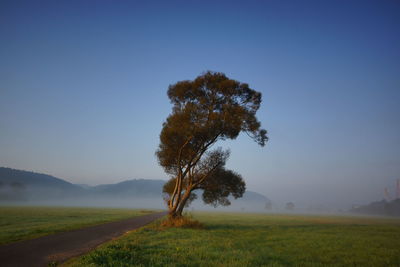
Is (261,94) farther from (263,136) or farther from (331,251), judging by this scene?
(331,251)

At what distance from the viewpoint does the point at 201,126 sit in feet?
87.5

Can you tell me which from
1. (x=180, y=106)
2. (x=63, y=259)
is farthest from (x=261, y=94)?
(x=63, y=259)

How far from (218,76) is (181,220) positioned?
1692cm

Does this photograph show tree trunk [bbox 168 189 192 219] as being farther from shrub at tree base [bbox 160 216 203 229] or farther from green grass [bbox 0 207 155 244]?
green grass [bbox 0 207 155 244]

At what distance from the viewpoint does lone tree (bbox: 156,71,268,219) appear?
26.9 m

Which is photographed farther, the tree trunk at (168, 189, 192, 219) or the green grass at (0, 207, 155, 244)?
the tree trunk at (168, 189, 192, 219)

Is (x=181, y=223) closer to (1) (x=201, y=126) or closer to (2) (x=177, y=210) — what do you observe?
(2) (x=177, y=210)

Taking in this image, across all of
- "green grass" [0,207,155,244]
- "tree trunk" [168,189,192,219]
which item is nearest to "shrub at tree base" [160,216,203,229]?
"tree trunk" [168,189,192,219]

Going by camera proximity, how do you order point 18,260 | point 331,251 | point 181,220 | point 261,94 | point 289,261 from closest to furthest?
point 18,260
point 289,261
point 331,251
point 181,220
point 261,94

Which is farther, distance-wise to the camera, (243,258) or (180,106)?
(180,106)

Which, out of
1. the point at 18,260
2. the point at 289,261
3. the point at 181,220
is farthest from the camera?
the point at 181,220

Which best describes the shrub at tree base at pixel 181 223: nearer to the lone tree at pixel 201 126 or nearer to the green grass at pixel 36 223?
the lone tree at pixel 201 126

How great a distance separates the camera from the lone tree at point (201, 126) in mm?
26922

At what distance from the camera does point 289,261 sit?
12.0 meters
